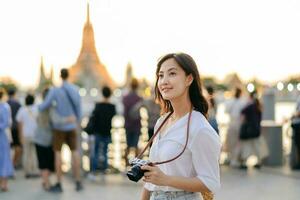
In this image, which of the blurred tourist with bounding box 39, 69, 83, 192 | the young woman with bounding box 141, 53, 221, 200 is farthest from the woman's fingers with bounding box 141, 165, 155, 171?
the blurred tourist with bounding box 39, 69, 83, 192

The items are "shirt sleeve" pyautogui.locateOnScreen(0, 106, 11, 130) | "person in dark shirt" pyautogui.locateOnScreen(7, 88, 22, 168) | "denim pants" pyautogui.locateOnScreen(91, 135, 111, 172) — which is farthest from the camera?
"person in dark shirt" pyautogui.locateOnScreen(7, 88, 22, 168)

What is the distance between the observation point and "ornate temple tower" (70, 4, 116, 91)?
380 ft

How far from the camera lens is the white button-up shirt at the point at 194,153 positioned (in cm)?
277

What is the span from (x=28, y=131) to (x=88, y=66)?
10910 cm

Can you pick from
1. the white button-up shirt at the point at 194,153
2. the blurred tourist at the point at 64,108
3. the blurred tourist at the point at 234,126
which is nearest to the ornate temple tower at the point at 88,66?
the blurred tourist at the point at 234,126

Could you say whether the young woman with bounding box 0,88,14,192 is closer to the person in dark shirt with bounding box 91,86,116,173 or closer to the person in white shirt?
the person in white shirt

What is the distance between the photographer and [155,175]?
2715 mm

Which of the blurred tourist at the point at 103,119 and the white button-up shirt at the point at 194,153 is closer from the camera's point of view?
the white button-up shirt at the point at 194,153

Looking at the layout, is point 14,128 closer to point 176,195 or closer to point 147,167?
point 176,195

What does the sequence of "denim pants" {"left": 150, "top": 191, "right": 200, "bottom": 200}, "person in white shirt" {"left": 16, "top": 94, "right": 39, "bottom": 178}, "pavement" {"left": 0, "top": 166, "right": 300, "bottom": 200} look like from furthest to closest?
1. "person in white shirt" {"left": 16, "top": 94, "right": 39, "bottom": 178}
2. "pavement" {"left": 0, "top": 166, "right": 300, "bottom": 200}
3. "denim pants" {"left": 150, "top": 191, "right": 200, "bottom": 200}

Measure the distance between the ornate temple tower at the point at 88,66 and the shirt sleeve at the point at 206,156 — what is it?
366ft

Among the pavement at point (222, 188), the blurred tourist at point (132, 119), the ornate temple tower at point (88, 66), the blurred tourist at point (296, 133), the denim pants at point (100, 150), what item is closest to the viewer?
the pavement at point (222, 188)

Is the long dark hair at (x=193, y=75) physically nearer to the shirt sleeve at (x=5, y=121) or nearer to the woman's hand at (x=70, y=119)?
the woman's hand at (x=70, y=119)

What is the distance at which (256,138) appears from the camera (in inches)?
454
